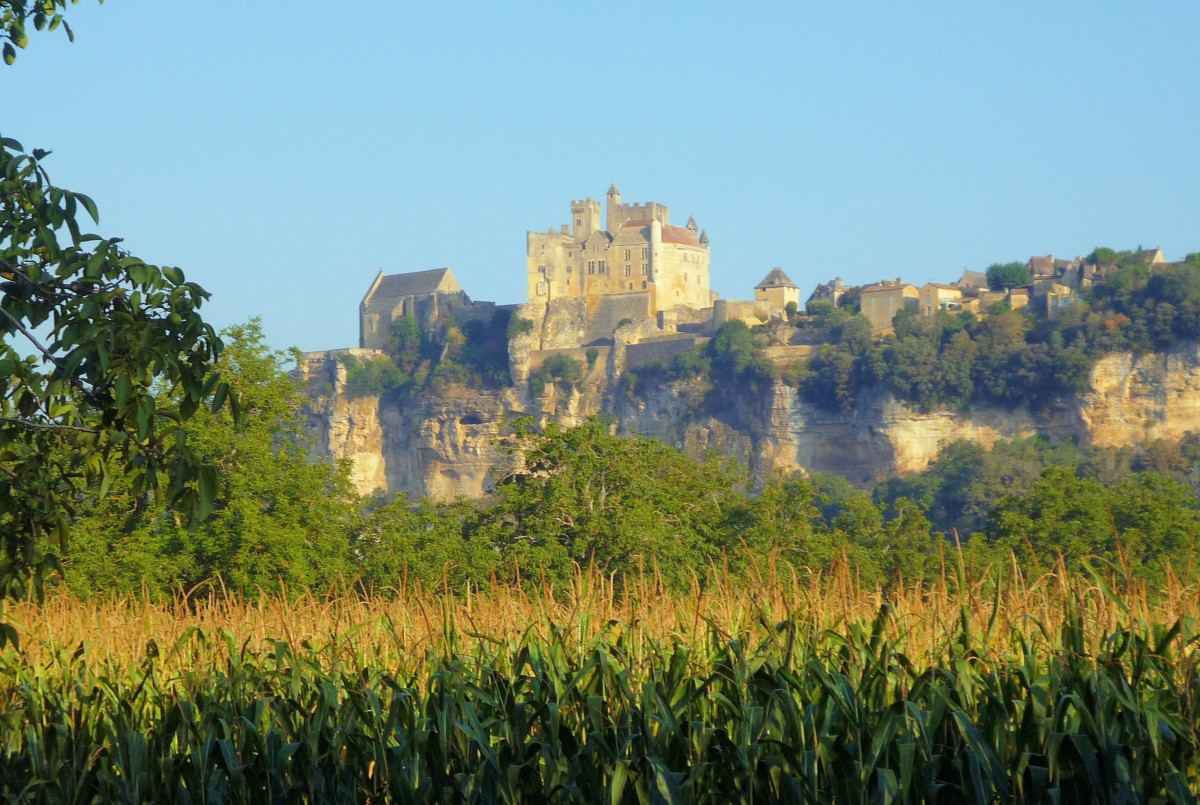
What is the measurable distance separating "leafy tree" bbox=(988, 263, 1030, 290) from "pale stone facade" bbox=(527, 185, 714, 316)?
1879 centimetres

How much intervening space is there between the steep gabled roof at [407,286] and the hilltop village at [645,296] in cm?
7

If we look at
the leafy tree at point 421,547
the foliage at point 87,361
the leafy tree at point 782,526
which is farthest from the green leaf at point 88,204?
the leafy tree at point 782,526

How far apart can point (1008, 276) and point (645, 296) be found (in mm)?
23881

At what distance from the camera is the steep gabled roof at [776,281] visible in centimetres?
9862

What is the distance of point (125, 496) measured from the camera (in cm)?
1928

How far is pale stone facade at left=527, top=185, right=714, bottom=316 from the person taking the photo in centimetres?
9475

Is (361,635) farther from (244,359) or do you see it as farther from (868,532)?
(868,532)

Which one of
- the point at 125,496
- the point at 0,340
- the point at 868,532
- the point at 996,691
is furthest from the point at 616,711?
the point at 868,532

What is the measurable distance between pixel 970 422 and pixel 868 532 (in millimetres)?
49639

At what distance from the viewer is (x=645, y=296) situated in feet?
309

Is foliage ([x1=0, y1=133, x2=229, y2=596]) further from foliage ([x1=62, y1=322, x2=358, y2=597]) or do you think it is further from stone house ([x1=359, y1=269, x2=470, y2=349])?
stone house ([x1=359, y1=269, x2=470, y2=349])

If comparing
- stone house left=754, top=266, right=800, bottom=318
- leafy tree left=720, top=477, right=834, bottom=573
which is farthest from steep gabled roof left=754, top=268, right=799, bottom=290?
leafy tree left=720, top=477, right=834, bottom=573

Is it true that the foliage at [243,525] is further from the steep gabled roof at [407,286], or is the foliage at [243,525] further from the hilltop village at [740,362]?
the steep gabled roof at [407,286]

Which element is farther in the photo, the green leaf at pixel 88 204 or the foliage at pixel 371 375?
the foliage at pixel 371 375
